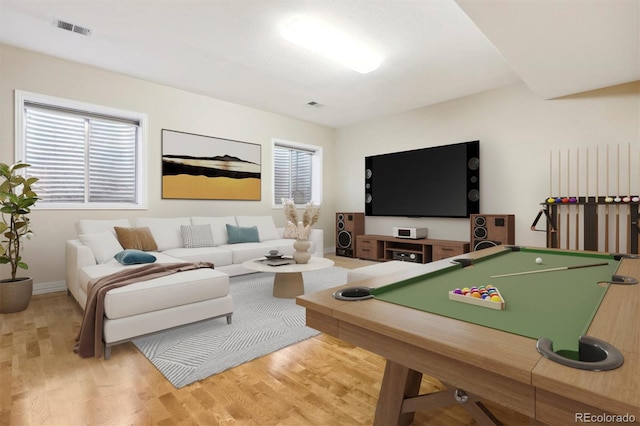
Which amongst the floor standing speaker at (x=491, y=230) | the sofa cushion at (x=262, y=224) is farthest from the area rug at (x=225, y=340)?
the floor standing speaker at (x=491, y=230)

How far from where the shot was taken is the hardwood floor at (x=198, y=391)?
1477 mm

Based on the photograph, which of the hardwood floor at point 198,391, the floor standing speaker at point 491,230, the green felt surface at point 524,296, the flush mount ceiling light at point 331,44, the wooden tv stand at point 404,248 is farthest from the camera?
the wooden tv stand at point 404,248

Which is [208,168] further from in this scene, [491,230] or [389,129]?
[491,230]

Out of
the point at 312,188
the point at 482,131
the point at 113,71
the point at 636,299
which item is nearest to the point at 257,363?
the point at 636,299

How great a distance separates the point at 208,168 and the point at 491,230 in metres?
4.33

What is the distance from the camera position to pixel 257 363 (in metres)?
2.00

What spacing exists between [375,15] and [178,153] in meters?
3.35

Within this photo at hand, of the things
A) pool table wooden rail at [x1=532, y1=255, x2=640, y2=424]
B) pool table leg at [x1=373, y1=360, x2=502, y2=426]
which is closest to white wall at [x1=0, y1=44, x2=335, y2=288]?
pool table leg at [x1=373, y1=360, x2=502, y2=426]

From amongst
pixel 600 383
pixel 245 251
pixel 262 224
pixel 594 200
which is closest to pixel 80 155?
pixel 245 251

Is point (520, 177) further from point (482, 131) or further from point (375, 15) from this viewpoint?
point (375, 15)

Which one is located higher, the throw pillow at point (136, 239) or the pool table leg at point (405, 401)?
the throw pillow at point (136, 239)

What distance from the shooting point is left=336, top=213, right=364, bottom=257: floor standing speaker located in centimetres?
623

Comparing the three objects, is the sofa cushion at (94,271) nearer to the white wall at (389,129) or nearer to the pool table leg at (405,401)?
the white wall at (389,129)

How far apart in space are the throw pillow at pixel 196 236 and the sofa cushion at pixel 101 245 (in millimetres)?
949
